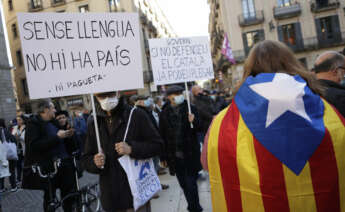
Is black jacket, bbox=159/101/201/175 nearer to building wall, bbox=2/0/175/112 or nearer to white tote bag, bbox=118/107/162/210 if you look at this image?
white tote bag, bbox=118/107/162/210

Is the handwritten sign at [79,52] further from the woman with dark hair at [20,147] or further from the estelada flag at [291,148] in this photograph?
the woman with dark hair at [20,147]

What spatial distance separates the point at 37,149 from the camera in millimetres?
3654

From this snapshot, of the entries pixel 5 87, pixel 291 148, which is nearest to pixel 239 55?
pixel 5 87

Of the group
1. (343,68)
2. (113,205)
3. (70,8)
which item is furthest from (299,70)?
(70,8)

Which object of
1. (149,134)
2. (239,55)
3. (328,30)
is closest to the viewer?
(149,134)

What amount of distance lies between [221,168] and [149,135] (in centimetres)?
123

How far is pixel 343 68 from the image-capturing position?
2.67m

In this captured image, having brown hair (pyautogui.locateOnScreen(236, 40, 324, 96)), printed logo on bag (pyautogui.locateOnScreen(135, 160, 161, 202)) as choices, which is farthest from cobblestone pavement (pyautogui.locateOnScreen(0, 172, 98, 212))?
brown hair (pyautogui.locateOnScreen(236, 40, 324, 96))

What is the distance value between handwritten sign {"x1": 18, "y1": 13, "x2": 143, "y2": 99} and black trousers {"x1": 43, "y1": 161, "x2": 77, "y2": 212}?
1700mm

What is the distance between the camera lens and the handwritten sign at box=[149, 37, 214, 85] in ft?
15.3

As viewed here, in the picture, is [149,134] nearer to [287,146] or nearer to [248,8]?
[287,146]

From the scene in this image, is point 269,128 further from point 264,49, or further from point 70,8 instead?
point 70,8

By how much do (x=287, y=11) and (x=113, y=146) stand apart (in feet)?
96.8

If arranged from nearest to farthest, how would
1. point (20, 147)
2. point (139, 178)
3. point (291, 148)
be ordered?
point (291, 148) < point (139, 178) < point (20, 147)
